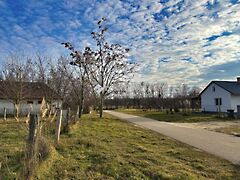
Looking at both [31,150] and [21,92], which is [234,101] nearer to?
[21,92]

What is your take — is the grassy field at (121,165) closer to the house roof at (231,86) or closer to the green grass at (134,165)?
the green grass at (134,165)

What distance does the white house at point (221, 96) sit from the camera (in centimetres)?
3544

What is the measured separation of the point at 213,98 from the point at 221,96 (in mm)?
2170

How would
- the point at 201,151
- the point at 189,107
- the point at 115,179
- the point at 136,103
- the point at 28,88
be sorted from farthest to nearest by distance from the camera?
1. the point at 136,103
2. the point at 189,107
3. the point at 28,88
4. the point at 201,151
5. the point at 115,179

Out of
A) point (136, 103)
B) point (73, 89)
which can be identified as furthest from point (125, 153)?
point (136, 103)

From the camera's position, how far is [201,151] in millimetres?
9672

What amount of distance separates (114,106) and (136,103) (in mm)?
9487

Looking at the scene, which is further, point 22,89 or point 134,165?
point 22,89

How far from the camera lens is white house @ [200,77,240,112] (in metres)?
35.4

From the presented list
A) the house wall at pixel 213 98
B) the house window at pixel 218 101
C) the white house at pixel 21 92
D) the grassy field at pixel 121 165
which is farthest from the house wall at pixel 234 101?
the grassy field at pixel 121 165

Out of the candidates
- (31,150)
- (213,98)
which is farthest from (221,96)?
(31,150)

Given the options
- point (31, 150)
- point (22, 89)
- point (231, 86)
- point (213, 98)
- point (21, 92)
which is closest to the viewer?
point (31, 150)

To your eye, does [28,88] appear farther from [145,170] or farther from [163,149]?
[145,170]

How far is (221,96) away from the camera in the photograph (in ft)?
123
